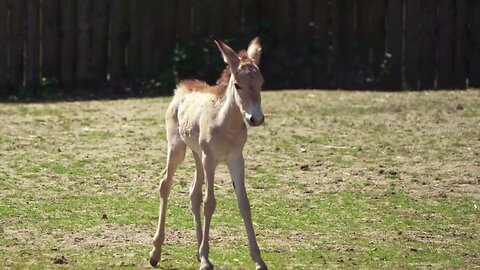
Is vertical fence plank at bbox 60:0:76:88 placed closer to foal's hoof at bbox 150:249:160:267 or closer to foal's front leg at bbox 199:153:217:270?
foal's hoof at bbox 150:249:160:267

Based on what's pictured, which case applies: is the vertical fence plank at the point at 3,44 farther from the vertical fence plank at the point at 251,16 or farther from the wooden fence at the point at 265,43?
the vertical fence plank at the point at 251,16

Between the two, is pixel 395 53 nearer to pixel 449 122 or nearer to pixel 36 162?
pixel 449 122

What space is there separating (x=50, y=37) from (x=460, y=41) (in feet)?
21.6

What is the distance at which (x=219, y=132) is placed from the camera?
316 inches

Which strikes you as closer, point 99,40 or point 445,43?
point 99,40

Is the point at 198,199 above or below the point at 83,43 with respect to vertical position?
below

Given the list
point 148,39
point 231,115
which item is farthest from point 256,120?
point 148,39

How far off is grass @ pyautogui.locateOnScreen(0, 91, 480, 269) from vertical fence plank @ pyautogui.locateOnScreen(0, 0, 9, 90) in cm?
165

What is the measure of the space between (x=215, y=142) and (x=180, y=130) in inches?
25.1

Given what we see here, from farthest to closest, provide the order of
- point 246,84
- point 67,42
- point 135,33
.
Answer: point 135,33 < point 67,42 < point 246,84

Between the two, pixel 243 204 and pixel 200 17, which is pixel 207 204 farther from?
pixel 200 17

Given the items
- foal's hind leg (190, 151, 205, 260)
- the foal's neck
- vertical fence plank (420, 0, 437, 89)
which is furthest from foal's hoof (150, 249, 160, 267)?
vertical fence plank (420, 0, 437, 89)

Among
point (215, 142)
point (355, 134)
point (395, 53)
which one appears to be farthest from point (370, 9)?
point (215, 142)

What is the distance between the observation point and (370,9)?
62.1 feet
